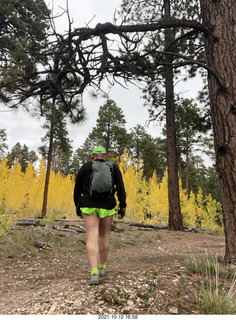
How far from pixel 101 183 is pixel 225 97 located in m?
2.70

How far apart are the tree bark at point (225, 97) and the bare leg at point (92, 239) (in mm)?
2268

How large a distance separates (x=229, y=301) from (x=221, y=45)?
4029 mm

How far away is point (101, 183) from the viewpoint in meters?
2.78

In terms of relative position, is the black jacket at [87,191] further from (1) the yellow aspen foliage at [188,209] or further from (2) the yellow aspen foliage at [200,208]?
(2) the yellow aspen foliage at [200,208]

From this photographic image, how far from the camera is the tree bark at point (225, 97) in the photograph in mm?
3514

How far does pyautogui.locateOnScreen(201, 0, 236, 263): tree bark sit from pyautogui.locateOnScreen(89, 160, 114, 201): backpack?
2.07 metres

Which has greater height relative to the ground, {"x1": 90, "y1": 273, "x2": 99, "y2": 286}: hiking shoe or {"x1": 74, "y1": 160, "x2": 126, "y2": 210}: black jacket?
{"x1": 74, "y1": 160, "x2": 126, "y2": 210}: black jacket

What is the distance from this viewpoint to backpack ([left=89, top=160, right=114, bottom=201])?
9.09 ft

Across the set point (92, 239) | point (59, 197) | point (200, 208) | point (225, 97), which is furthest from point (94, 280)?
point (59, 197)

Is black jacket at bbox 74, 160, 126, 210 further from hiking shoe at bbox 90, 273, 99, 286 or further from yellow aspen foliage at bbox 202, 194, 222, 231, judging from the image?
yellow aspen foliage at bbox 202, 194, 222, 231

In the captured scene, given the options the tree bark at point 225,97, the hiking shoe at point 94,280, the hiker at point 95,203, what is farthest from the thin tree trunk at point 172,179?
the hiking shoe at point 94,280

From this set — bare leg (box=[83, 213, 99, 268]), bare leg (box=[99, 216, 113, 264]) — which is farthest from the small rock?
bare leg (box=[99, 216, 113, 264])

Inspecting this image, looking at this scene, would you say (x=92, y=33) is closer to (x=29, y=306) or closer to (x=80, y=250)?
(x=29, y=306)

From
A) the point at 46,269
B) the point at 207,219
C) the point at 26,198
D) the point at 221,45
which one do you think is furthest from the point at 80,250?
the point at 207,219
